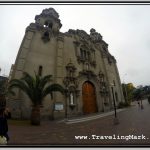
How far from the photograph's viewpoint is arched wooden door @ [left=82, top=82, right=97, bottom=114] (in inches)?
604

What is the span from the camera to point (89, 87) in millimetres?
17109

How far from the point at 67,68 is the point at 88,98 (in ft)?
12.4

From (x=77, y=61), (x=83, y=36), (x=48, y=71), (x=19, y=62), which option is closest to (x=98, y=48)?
(x=83, y=36)

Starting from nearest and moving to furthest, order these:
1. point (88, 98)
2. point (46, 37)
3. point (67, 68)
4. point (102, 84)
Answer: point (46, 37), point (67, 68), point (88, 98), point (102, 84)

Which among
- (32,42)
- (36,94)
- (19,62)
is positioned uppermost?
(32,42)

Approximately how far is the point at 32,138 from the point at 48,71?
8724 mm

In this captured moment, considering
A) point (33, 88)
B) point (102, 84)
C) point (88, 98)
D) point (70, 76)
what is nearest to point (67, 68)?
point (70, 76)

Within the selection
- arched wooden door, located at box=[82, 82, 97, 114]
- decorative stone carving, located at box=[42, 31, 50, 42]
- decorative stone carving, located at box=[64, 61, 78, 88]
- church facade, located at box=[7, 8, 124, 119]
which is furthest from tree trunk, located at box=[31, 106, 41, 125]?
decorative stone carving, located at box=[42, 31, 50, 42]

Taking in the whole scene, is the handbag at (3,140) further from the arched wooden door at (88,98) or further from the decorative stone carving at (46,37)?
the decorative stone carving at (46,37)

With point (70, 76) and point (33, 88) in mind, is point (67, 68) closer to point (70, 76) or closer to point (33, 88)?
point (70, 76)

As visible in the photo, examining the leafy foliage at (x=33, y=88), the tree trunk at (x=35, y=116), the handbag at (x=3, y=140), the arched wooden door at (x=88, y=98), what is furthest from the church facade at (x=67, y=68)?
the handbag at (x=3, y=140)

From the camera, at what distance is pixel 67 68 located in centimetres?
1581
